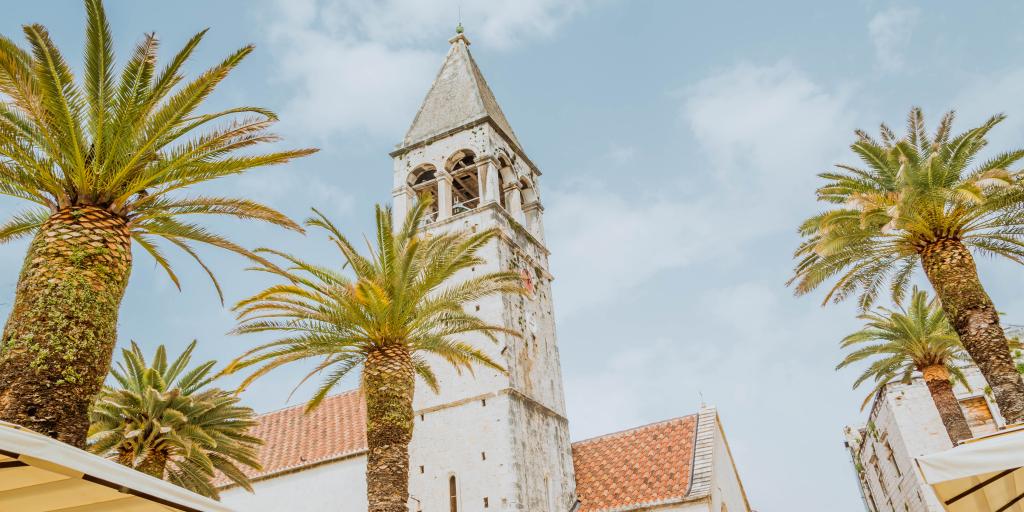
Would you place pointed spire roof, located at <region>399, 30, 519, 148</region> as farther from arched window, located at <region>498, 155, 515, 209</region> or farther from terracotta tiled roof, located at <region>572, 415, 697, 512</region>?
terracotta tiled roof, located at <region>572, 415, 697, 512</region>

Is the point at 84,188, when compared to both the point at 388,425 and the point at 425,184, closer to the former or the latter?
the point at 388,425

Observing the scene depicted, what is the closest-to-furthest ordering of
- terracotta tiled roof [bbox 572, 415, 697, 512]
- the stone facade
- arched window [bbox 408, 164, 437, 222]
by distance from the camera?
terracotta tiled roof [bbox 572, 415, 697, 512], the stone facade, arched window [bbox 408, 164, 437, 222]

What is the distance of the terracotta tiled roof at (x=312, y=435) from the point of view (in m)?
21.6

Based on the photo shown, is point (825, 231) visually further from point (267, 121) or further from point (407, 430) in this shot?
point (267, 121)

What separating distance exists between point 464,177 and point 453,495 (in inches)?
469

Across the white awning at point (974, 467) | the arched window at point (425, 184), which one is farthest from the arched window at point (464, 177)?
the white awning at point (974, 467)

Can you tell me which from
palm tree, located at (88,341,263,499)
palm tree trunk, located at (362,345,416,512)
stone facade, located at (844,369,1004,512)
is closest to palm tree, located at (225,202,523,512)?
palm tree trunk, located at (362,345,416,512)

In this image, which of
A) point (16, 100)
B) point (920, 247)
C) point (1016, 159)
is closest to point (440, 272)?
point (16, 100)

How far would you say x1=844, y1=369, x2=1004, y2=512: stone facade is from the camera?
80.5 ft

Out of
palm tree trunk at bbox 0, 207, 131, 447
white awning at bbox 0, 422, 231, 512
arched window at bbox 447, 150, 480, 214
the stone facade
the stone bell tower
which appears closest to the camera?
white awning at bbox 0, 422, 231, 512

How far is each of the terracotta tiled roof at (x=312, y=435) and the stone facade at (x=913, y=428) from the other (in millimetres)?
18553

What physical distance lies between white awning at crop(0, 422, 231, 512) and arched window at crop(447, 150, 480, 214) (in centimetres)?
1908

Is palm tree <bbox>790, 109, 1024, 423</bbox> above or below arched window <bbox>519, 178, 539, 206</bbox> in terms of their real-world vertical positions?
below

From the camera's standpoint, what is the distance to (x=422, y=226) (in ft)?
80.7
